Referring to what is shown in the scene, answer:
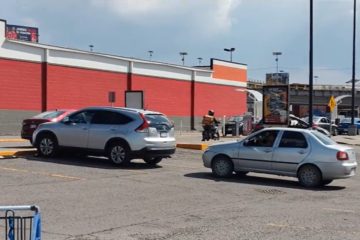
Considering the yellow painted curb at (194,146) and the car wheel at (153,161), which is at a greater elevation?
the yellow painted curb at (194,146)

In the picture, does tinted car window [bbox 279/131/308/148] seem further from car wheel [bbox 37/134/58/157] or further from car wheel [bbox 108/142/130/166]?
car wheel [bbox 37/134/58/157]

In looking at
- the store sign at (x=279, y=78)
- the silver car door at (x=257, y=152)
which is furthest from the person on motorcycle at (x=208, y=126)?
the store sign at (x=279, y=78)

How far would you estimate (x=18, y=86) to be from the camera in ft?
122

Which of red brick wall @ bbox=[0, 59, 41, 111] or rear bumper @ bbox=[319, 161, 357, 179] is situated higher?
red brick wall @ bbox=[0, 59, 41, 111]

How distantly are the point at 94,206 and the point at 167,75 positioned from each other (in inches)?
1612

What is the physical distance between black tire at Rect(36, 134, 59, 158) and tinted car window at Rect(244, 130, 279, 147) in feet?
19.8

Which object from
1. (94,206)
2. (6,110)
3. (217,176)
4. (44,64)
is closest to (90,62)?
(44,64)

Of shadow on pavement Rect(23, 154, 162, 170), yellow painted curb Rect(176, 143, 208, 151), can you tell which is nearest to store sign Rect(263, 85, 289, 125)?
yellow painted curb Rect(176, 143, 208, 151)

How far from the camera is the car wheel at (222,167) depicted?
15695 mm

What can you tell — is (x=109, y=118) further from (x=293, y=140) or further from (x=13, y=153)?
(x=293, y=140)

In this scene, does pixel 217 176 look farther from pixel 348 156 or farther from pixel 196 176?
pixel 348 156

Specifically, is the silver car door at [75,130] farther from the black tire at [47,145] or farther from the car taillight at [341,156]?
the car taillight at [341,156]

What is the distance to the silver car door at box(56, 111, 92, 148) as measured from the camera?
57.8 ft

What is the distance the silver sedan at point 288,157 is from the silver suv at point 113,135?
1781mm
